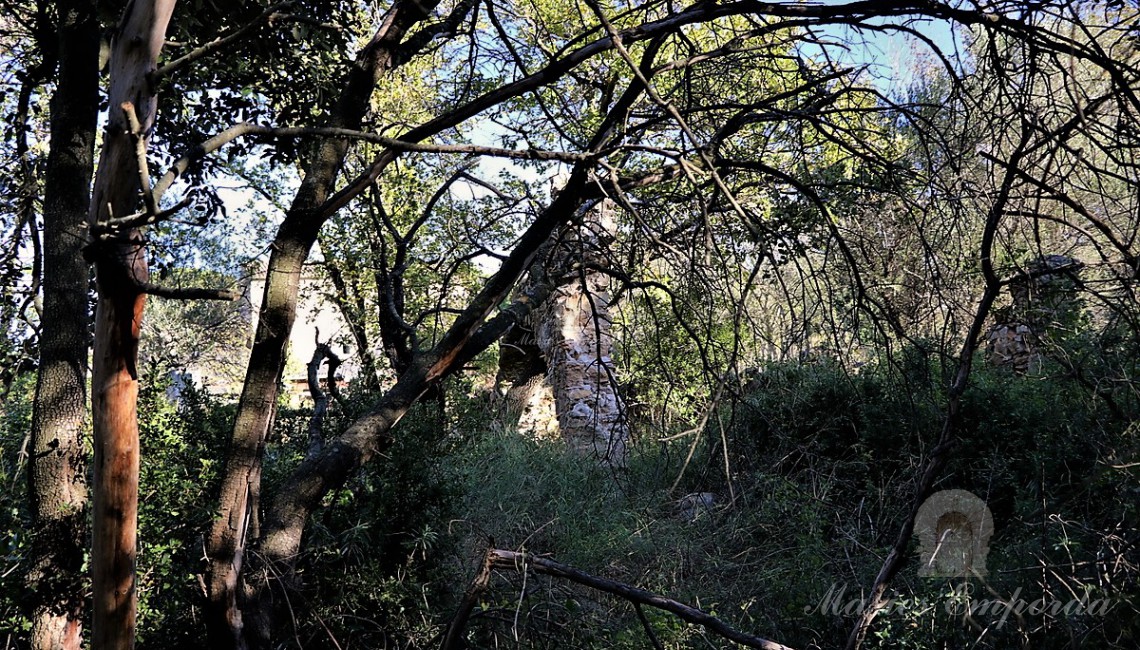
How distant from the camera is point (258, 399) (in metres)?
3.43

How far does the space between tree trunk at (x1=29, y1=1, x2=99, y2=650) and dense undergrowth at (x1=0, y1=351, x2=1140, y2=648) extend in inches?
7.6

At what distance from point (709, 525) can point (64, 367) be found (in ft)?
15.5

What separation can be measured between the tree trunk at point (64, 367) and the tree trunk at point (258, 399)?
3.16 feet

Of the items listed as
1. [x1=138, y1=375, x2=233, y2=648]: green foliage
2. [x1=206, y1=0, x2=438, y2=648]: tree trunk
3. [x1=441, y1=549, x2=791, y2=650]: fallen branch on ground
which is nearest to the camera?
[x1=441, y1=549, x2=791, y2=650]: fallen branch on ground

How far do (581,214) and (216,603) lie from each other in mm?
2276

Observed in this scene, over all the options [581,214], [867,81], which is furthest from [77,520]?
[867,81]

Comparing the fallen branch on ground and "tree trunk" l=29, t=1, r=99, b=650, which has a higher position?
"tree trunk" l=29, t=1, r=99, b=650

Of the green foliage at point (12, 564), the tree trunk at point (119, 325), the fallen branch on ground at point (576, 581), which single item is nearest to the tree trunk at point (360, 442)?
the tree trunk at point (119, 325)

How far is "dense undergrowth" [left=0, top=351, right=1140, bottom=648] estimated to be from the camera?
4.28 meters

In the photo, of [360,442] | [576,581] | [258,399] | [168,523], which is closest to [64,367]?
[168,523]

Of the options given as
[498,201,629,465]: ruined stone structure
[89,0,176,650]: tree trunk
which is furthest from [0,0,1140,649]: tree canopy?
[498,201,629,465]: ruined stone structure

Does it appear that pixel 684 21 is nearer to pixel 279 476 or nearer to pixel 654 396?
pixel 279 476

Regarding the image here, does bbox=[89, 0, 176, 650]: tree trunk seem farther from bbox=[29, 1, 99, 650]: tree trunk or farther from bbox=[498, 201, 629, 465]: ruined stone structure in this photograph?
bbox=[498, 201, 629, 465]: ruined stone structure

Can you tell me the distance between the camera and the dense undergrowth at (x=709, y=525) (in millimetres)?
4277
